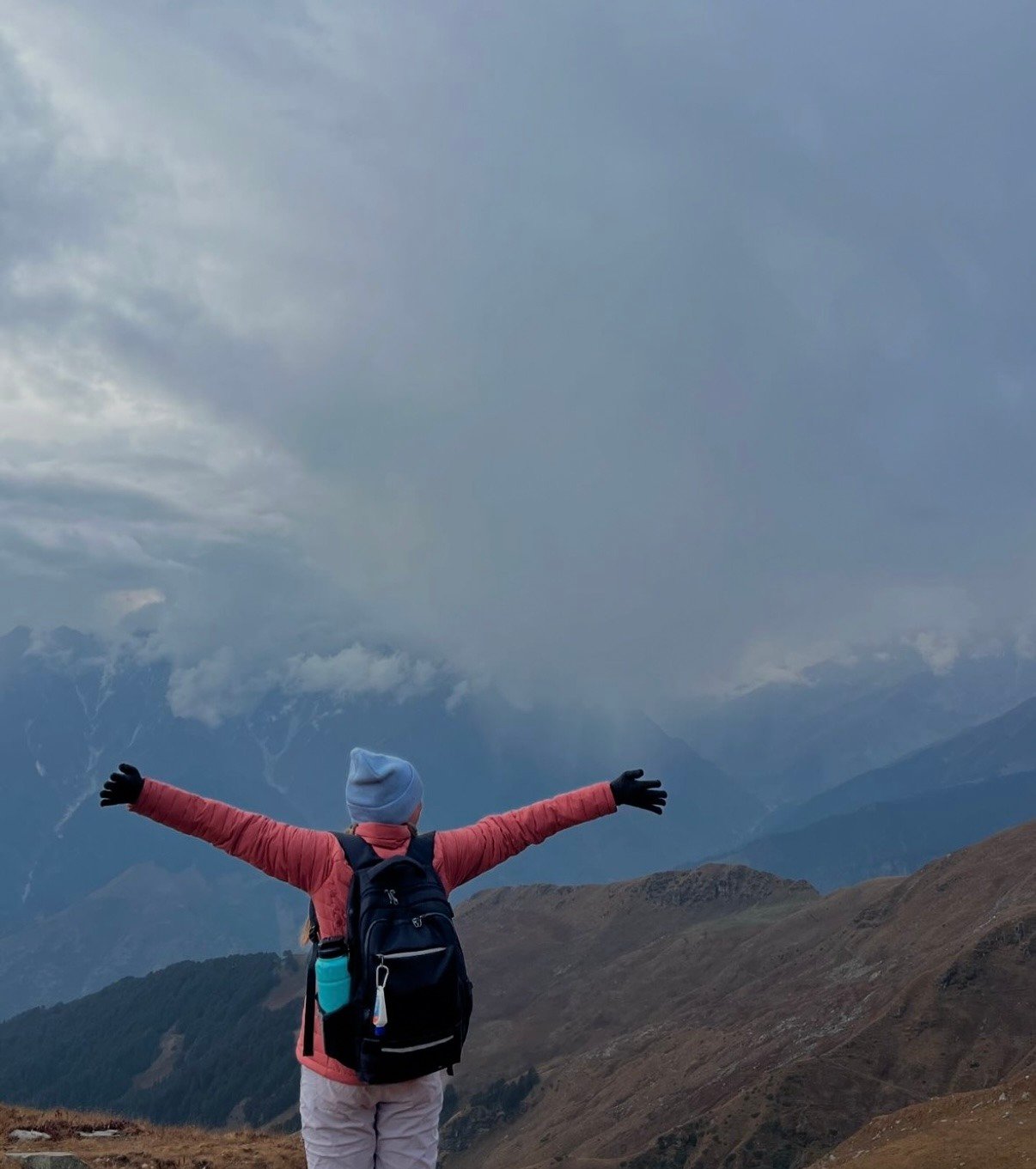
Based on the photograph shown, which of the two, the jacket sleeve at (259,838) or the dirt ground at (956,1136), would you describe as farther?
the dirt ground at (956,1136)

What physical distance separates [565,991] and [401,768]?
161 m

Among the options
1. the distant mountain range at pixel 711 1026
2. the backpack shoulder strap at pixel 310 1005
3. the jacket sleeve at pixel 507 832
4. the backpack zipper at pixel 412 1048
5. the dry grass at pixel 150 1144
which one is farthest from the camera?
the distant mountain range at pixel 711 1026

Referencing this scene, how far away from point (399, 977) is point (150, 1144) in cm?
1309

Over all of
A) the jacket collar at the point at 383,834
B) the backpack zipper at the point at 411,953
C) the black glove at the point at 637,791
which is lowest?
the backpack zipper at the point at 411,953

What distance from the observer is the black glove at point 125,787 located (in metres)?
6.80

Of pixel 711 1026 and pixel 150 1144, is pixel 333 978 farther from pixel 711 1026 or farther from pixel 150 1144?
pixel 711 1026

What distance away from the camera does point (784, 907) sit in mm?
163750

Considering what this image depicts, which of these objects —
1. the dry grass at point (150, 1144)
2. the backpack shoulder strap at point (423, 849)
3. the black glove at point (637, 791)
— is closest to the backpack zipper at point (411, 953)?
the backpack shoulder strap at point (423, 849)

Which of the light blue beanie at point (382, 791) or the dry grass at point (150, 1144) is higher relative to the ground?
the light blue beanie at point (382, 791)

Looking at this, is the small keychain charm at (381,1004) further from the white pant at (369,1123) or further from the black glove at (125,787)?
the black glove at (125,787)

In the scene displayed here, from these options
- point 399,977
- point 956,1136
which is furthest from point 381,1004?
point 956,1136

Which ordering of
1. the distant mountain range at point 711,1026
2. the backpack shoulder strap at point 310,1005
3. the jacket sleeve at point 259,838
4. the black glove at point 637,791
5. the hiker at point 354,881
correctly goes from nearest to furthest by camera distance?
the hiker at point 354,881
the backpack shoulder strap at point 310,1005
the jacket sleeve at point 259,838
the black glove at point 637,791
the distant mountain range at point 711,1026

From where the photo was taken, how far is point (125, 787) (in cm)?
685

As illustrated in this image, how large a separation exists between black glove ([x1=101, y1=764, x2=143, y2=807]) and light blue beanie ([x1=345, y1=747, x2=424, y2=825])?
1510 mm
